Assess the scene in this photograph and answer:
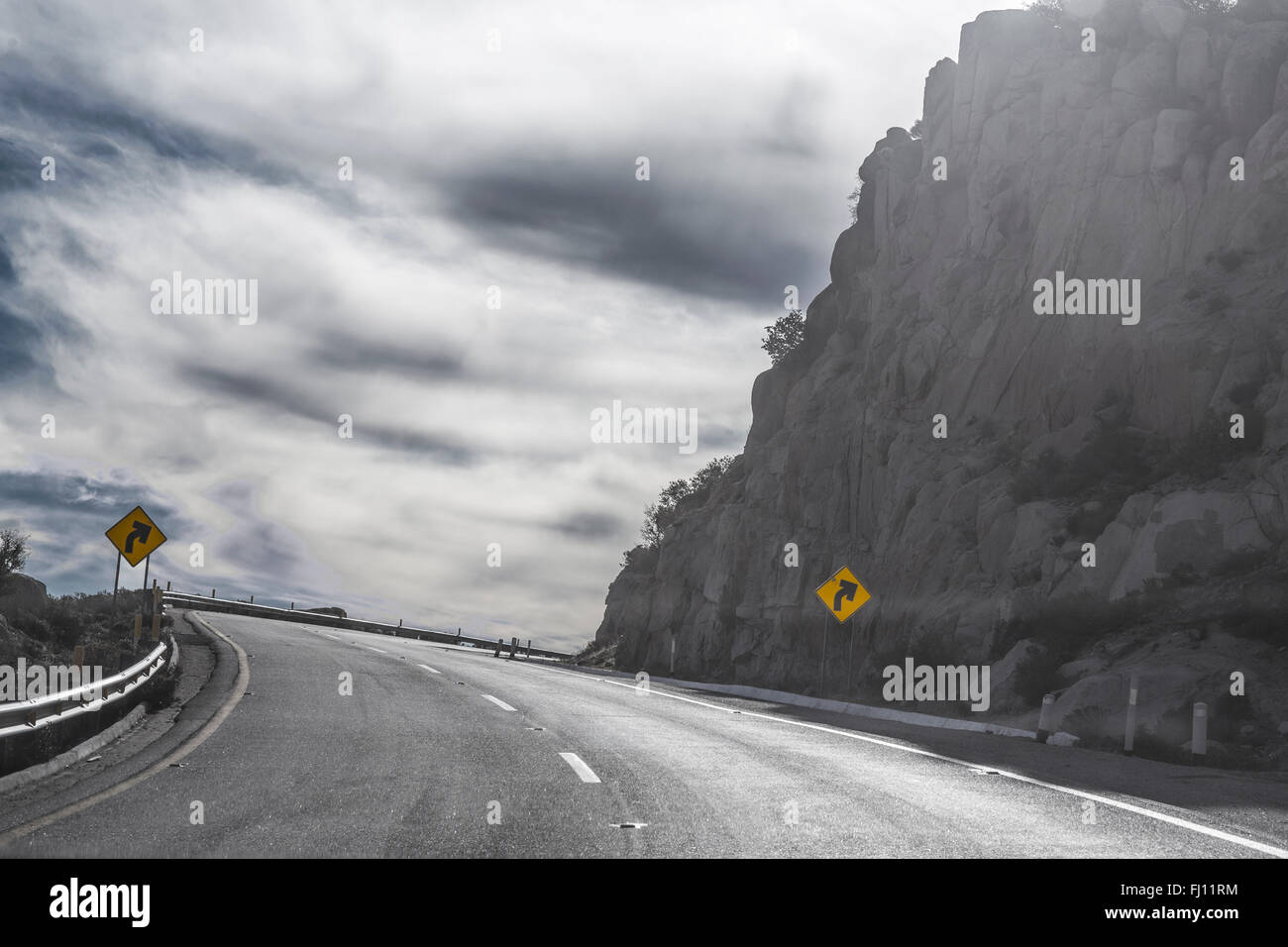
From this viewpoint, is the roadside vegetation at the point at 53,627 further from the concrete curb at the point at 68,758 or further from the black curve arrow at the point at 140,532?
the concrete curb at the point at 68,758

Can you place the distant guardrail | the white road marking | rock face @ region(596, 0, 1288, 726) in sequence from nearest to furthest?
the white road marking → rock face @ region(596, 0, 1288, 726) → the distant guardrail

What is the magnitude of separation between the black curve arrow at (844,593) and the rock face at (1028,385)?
195 inches

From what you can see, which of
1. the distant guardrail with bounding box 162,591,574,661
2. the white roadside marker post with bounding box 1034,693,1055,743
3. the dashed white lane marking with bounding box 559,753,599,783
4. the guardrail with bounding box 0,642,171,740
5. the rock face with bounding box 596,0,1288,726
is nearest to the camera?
the guardrail with bounding box 0,642,171,740

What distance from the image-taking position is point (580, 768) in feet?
33.9

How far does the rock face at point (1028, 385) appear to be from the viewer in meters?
28.6

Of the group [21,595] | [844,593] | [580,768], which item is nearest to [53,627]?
[21,595]

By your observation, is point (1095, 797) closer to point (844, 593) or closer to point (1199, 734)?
point (1199, 734)

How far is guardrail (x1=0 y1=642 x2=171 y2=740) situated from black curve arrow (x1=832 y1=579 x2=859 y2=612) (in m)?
15.3

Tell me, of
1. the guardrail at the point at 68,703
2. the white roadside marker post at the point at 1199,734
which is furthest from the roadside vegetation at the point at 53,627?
the white roadside marker post at the point at 1199,734

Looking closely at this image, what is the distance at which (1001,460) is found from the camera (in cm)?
3578

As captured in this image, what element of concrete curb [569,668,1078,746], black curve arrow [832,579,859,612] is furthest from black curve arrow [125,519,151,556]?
black curve arrow [832,579,859,612]

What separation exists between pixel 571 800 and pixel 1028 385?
32.1m

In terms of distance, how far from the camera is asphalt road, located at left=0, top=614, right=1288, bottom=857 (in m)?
6.83

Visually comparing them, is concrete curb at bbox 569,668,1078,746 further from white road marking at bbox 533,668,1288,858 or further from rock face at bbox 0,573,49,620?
rock face at bbox 0,573,49,620
